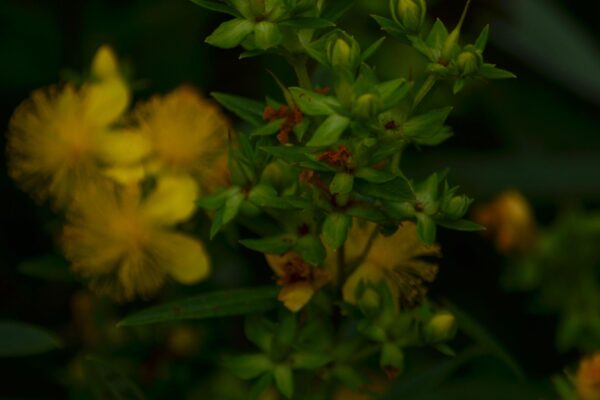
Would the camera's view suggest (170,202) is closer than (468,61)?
No

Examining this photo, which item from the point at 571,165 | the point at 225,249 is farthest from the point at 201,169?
the point at 571,165

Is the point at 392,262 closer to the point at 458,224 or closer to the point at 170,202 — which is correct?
the point at 458,224

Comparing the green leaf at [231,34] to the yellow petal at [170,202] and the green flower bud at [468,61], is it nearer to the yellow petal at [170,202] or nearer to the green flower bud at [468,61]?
the green flower bud at [468,61]

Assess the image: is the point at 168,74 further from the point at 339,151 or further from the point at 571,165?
the point at 339,151

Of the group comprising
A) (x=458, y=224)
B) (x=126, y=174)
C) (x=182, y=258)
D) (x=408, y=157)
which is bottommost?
(x=408, y=157)

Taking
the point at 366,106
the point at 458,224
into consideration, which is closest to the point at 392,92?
the point at 366,106

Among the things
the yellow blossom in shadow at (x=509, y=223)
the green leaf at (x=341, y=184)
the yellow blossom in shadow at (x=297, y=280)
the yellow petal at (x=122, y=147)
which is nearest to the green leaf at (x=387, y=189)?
the green leaf at (x=341, y=184)

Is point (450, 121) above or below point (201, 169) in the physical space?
below
